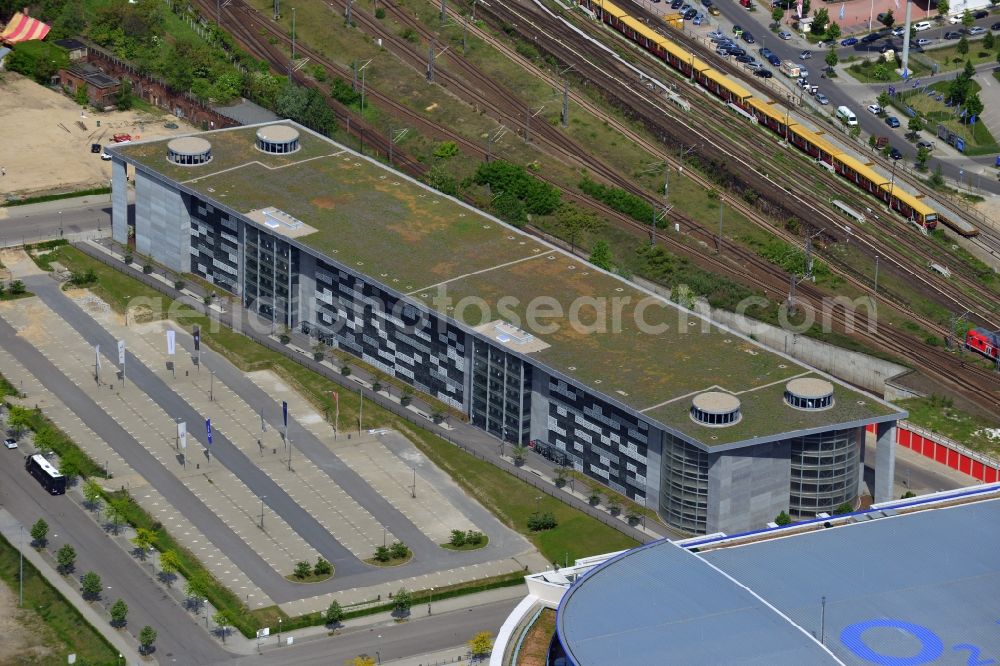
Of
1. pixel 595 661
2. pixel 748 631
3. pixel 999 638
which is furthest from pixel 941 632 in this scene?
pixel 595 661

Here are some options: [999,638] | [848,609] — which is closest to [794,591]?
[848,609]

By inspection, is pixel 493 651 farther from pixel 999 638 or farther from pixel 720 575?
pixel 999 638

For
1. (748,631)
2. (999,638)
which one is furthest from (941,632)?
(748,631)

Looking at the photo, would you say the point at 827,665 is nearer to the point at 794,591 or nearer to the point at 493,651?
the point at 794,591

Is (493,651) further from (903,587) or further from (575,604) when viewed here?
(903,587)

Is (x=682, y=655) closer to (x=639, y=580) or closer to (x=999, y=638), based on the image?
(x=639, y=580)

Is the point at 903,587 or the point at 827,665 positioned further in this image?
the point at 903,587
